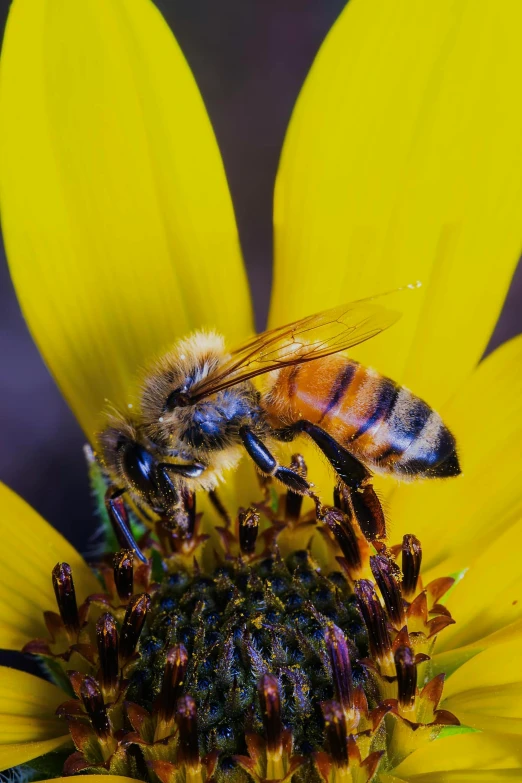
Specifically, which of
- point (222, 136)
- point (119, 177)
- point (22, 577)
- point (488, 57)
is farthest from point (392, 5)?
point (222, 136)

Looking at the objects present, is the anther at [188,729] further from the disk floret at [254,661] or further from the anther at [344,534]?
the anther at [344,534]

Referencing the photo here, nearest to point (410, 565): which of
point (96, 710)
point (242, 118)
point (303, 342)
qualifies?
point (303, 342)

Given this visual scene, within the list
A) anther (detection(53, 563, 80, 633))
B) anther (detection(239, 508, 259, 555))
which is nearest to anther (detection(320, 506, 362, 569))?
anther (detection(239, 508, 259, 555))

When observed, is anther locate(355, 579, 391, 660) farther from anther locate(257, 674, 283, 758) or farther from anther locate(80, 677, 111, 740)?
anther locate(80, 677, 111, 740)

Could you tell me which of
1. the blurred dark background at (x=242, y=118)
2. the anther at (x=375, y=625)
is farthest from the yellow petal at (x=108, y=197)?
the blurred dark background at (x=242, y=118)

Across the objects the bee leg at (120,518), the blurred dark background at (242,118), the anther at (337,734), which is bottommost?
the anther at (337,734)

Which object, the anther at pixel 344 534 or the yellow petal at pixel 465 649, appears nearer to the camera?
the yellow petal at pixel 465 649

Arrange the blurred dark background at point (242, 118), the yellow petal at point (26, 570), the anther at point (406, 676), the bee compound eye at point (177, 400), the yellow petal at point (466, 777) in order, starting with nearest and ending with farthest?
the yellow petal at point (466, 777) → the anther at point (406, 676) → the bee compound eye at point (177, 400) → the yellow petal at point (26, 570) → the blurred dark background at point (242, 118)

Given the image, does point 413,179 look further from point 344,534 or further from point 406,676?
point 406,676
